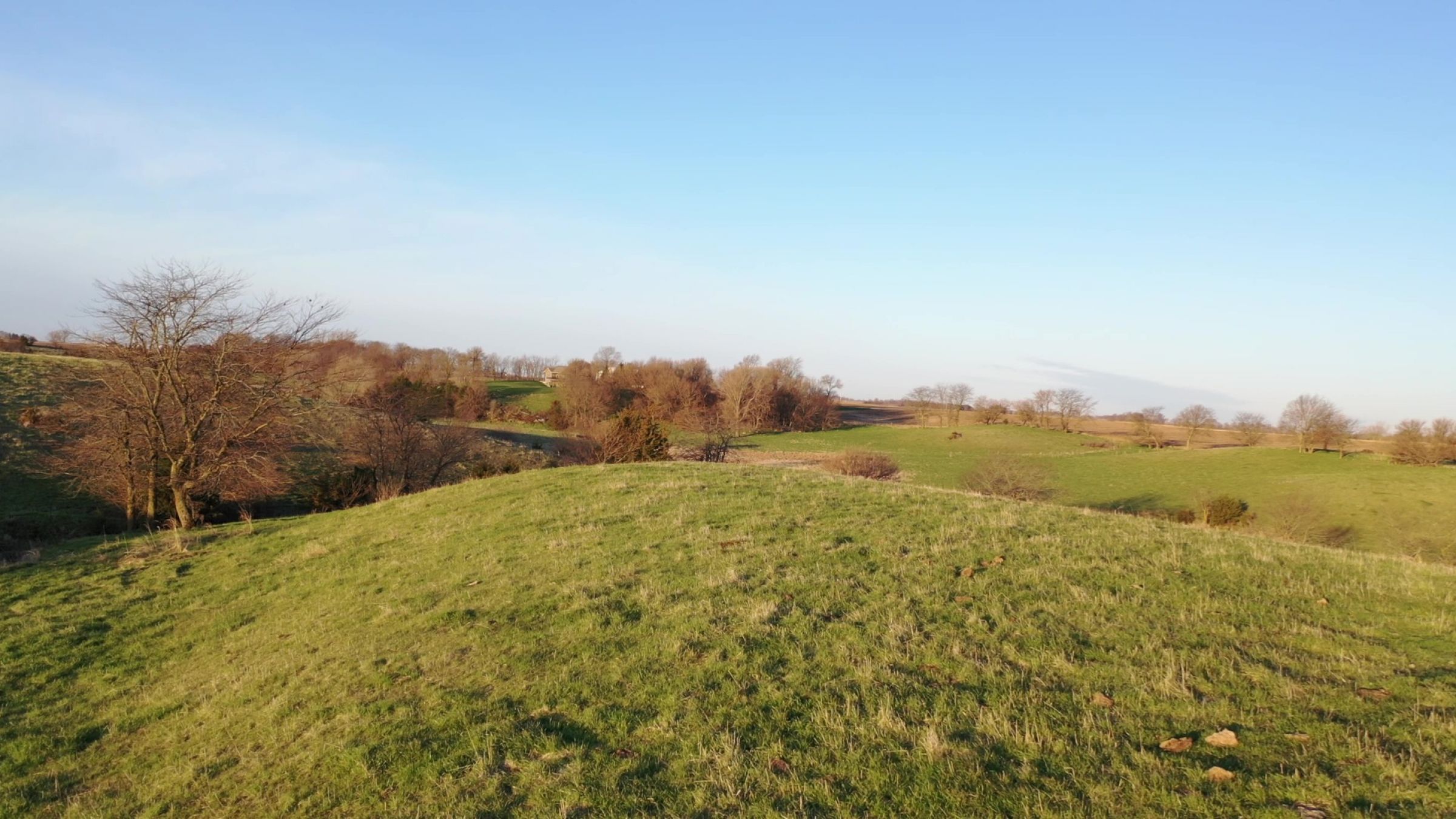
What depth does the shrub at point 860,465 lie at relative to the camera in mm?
36156

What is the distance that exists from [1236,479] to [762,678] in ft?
189

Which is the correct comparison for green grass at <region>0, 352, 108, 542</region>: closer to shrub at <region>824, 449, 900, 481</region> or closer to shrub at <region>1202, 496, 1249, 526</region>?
shrub at <region>824, 449, 900, 481</region>

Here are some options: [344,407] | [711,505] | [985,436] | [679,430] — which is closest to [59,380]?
[344,407]

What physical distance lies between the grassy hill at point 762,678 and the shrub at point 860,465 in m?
23.7

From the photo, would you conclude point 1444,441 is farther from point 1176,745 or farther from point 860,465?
point 1176,745

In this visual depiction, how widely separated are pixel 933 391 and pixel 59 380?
97587 millimetres

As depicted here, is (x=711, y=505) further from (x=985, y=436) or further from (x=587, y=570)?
(x=985, y=436)

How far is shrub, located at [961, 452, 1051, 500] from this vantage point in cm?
3688

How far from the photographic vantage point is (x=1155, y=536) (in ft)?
35.4

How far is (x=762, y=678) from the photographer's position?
5992 millimetres

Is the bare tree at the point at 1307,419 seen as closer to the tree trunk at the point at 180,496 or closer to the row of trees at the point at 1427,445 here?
the row of trees at the point at 1427,445

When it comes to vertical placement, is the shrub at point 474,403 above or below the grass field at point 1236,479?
above

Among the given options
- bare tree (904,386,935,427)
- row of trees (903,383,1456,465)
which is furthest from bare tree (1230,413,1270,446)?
bare tree (904,386,935,427)

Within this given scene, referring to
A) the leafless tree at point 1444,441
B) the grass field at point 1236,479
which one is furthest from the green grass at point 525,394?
the leafless tree at point 1444,441
